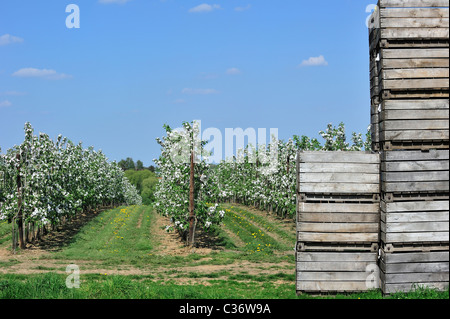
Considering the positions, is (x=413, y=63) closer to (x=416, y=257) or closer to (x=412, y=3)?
(x=412, y=3)

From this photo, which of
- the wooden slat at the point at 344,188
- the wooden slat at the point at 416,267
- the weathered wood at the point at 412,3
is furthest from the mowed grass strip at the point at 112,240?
the weathered wood at the point at 412,3

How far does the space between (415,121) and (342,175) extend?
8.09 feet

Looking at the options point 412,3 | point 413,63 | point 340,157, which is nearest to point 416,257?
point 340,157

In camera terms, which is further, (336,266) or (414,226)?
(336,266)

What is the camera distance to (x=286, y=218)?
48906 mm

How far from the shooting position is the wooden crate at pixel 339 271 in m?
13.3

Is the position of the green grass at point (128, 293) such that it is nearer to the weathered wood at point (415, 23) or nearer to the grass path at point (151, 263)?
the grass path at point (151, 263)

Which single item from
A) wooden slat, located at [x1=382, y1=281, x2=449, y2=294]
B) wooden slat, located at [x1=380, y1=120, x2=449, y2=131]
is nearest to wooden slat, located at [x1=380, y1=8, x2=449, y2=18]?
wooden slat, located at [x1=380, y1=120, x2=449, y2=131]

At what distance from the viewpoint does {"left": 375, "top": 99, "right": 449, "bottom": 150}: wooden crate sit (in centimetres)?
1283

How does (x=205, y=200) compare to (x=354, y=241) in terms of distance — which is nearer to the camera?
(x=354, y=241)

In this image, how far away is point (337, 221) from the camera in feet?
43.5
